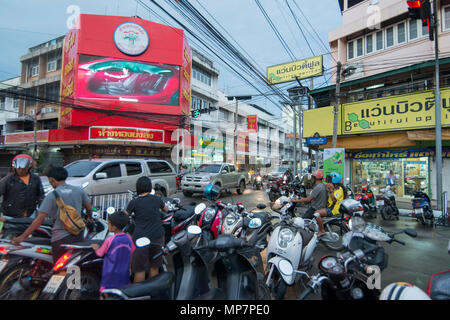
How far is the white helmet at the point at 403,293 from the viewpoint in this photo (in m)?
1.76

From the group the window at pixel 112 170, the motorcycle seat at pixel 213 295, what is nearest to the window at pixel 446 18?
the motorcycle seat at pixel 213 295

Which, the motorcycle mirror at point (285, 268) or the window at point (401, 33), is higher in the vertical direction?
the window at point (401, 33)

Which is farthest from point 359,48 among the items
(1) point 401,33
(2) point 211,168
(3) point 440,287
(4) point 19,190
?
(4) point 19,190

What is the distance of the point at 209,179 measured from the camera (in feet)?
37.4

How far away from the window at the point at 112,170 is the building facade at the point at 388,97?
35.5ft

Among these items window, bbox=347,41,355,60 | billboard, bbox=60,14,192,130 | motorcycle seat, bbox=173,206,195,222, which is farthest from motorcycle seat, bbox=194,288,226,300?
billboard, bbox=60,14,192,130

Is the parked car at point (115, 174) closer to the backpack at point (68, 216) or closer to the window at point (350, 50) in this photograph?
the backpack at point (68, 216)

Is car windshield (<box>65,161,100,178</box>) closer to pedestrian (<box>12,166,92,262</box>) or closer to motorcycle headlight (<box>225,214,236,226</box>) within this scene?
pedestrian (<box>12,166,92,262</box>)

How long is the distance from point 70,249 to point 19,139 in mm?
31577

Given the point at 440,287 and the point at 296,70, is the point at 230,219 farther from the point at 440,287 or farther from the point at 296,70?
the point at 296,70

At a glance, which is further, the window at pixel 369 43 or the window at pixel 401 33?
the window at pixel 369 43

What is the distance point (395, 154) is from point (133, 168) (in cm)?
1244

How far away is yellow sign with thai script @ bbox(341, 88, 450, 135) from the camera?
33.0ft

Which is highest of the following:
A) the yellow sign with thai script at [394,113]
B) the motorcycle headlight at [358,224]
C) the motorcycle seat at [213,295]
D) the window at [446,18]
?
the window at [446,18]
